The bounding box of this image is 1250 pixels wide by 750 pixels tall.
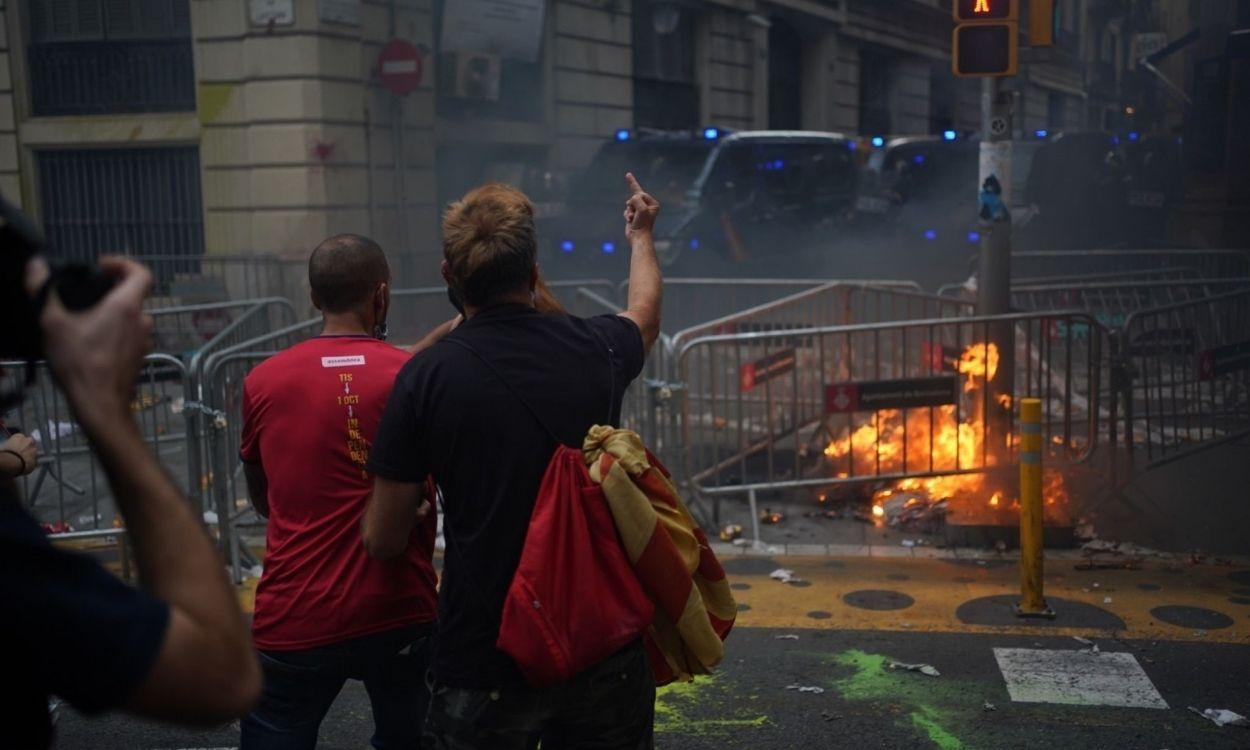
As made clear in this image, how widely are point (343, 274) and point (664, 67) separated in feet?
72.9

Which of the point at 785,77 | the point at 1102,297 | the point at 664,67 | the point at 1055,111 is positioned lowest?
the point at 1102,297

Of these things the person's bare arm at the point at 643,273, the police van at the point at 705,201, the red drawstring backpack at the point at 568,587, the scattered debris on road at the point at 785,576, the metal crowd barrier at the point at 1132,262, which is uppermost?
the police van at the point at 705,201

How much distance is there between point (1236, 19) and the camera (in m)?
20.8

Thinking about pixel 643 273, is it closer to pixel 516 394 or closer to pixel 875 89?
pixel 516 394

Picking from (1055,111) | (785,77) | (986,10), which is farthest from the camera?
(1055,111)

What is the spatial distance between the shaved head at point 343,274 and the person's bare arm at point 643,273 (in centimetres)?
66

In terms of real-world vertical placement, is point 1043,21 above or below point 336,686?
above

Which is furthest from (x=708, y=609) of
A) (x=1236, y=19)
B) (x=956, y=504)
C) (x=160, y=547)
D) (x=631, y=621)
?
(x=1236, y=19)

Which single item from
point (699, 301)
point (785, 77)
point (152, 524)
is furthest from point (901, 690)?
point (785, 77)

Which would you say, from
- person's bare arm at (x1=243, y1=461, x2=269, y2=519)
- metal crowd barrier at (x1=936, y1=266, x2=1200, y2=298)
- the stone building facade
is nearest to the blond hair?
person's bare arm at (x1=243, y1=461, x2=269, y2=519)

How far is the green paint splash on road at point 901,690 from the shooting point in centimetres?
473

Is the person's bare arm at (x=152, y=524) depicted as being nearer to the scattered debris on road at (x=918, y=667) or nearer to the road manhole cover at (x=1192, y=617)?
the scattered debris on road at (x=918, y=667)

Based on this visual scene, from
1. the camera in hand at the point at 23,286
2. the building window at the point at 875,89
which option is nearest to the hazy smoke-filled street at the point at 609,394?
the camera in hand at the point at 23,286

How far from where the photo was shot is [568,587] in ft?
8.70
